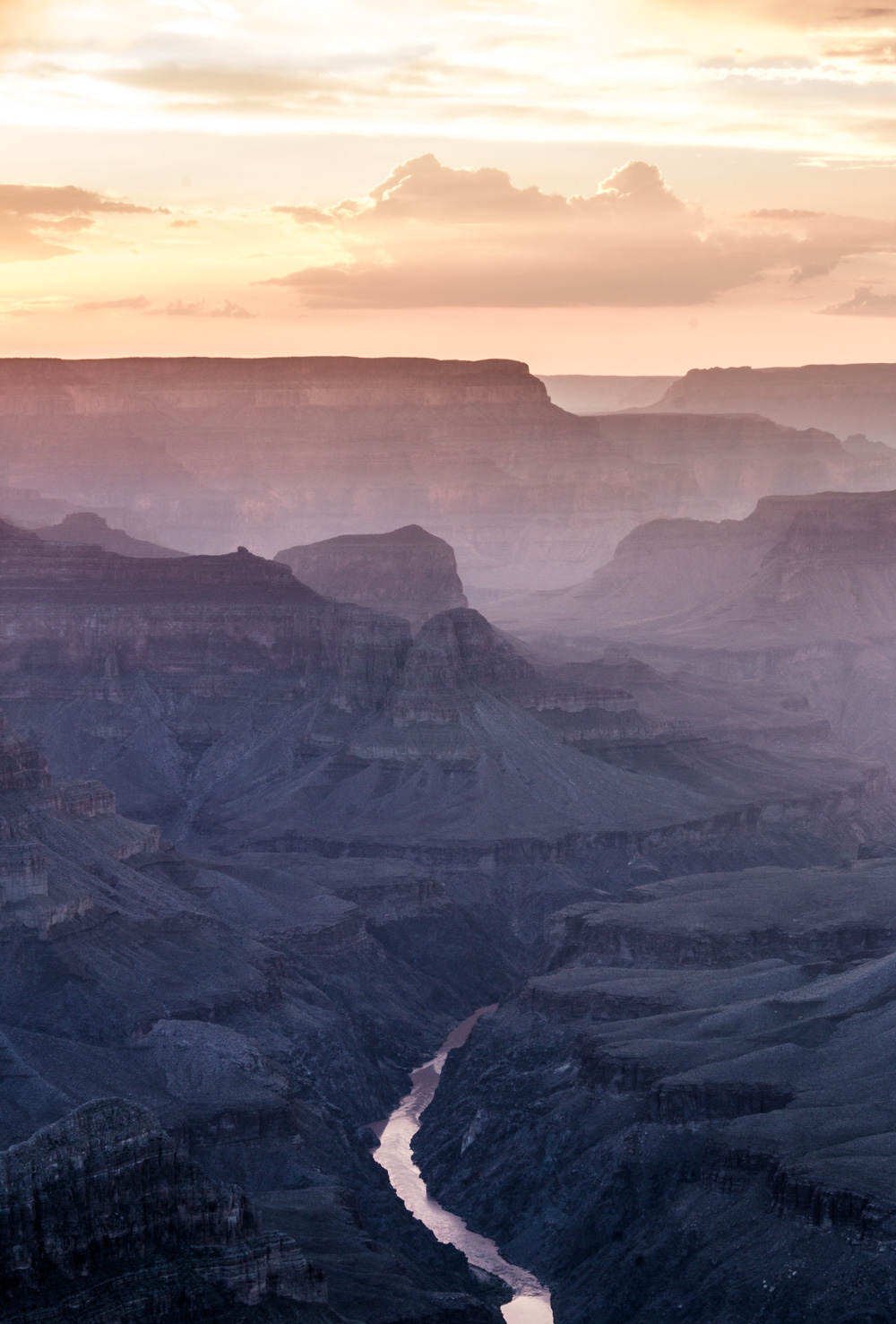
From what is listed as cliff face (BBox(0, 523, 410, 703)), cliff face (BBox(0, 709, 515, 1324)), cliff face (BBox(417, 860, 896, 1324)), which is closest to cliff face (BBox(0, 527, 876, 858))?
cliff face (BBox(0, 523, 410, 703))

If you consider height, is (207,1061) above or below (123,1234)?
below

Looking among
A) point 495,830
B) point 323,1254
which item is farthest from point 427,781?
point 323,1254

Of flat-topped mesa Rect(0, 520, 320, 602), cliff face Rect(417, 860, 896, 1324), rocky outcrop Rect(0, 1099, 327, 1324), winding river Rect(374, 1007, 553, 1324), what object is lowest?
winding river Rect(374, 1007, 553, 1324)

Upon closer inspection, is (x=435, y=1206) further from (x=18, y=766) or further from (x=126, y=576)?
(x=126, y=576)

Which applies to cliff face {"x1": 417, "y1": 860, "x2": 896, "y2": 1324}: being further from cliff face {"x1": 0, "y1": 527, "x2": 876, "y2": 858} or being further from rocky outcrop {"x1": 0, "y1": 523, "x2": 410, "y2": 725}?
rocky outcrop {"x1": 0, "y1": 523, "x2": 410, "y2": 725}

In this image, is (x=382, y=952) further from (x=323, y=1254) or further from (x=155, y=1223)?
(x=155, y=1223)

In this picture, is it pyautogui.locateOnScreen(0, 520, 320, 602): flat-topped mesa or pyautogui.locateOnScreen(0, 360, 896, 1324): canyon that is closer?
pyautogui.locateOnScreen(0, 360, 896, 1324): canyon

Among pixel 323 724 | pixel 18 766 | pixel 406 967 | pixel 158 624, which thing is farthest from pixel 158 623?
pixel 18 766
